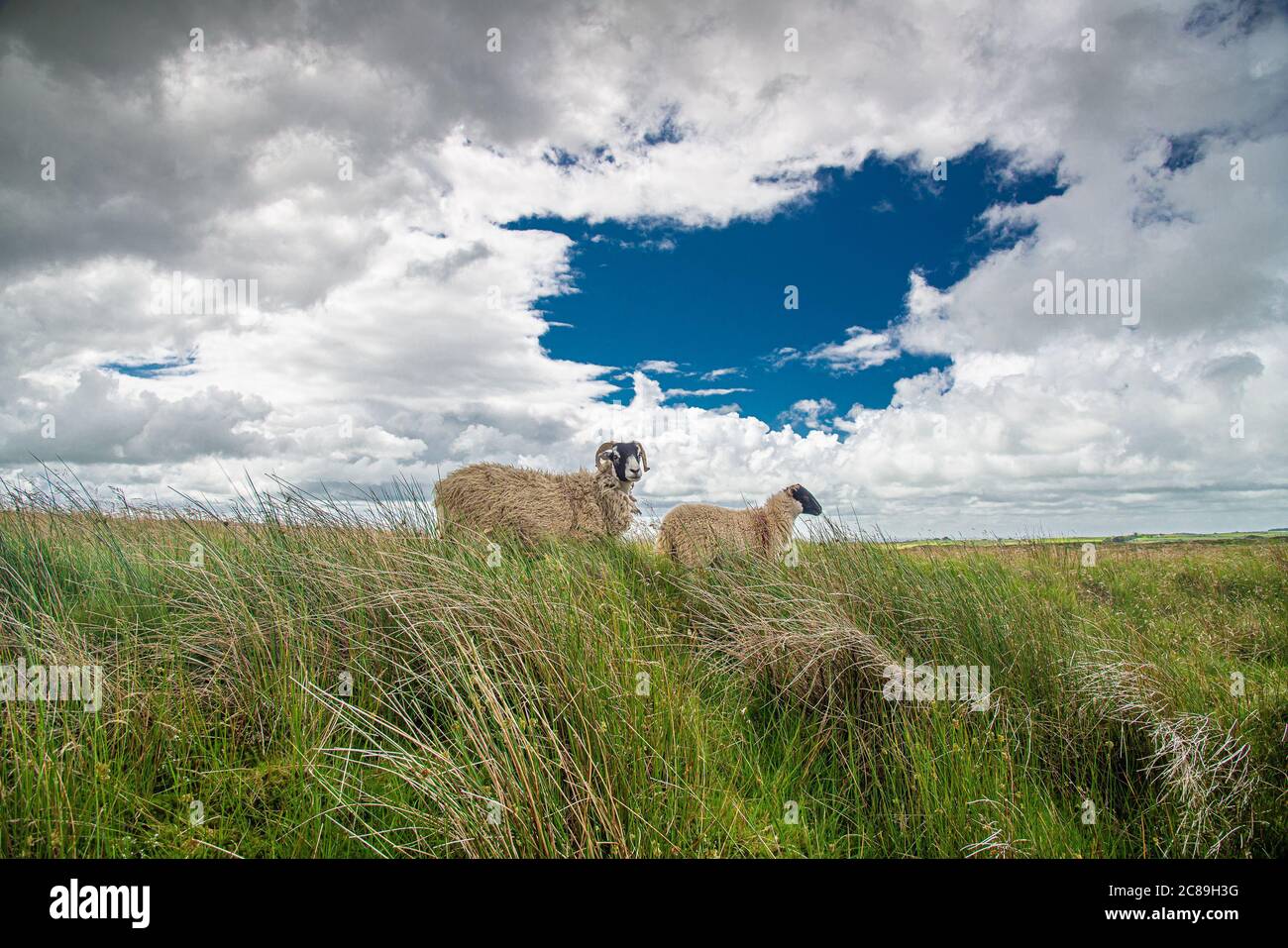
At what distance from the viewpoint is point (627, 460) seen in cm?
1048

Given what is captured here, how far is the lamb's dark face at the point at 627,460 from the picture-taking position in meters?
10.5

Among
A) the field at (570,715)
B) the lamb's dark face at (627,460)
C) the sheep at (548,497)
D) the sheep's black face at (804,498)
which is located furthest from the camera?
the sheep's black face at (804,498)

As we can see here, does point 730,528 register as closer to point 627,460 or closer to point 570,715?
point 627,460

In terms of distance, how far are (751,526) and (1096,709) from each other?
6301 millimetres

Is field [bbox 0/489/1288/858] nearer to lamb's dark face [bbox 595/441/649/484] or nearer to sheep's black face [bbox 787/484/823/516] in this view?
lamb's dark face [bbox 595/441/649/484]

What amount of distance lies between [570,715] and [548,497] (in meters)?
7.13

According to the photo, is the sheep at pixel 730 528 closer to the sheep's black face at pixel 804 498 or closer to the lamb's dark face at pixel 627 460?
the sheep's black face at pixel 804 498

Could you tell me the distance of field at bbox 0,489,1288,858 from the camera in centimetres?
288

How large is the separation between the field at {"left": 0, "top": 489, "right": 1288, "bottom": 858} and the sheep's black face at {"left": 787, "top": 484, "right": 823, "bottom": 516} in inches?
203

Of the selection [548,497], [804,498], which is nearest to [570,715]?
[548,497]

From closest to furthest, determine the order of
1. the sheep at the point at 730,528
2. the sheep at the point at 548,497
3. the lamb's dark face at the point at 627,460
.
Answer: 1. the sheep at the point at 730,528
2. the sheep at the point at 548,497
3. the lamb's dark face at the point at 627,460

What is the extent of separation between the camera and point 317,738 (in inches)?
135

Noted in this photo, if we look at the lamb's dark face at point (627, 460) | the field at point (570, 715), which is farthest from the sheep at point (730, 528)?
the field at point (570, 715)
